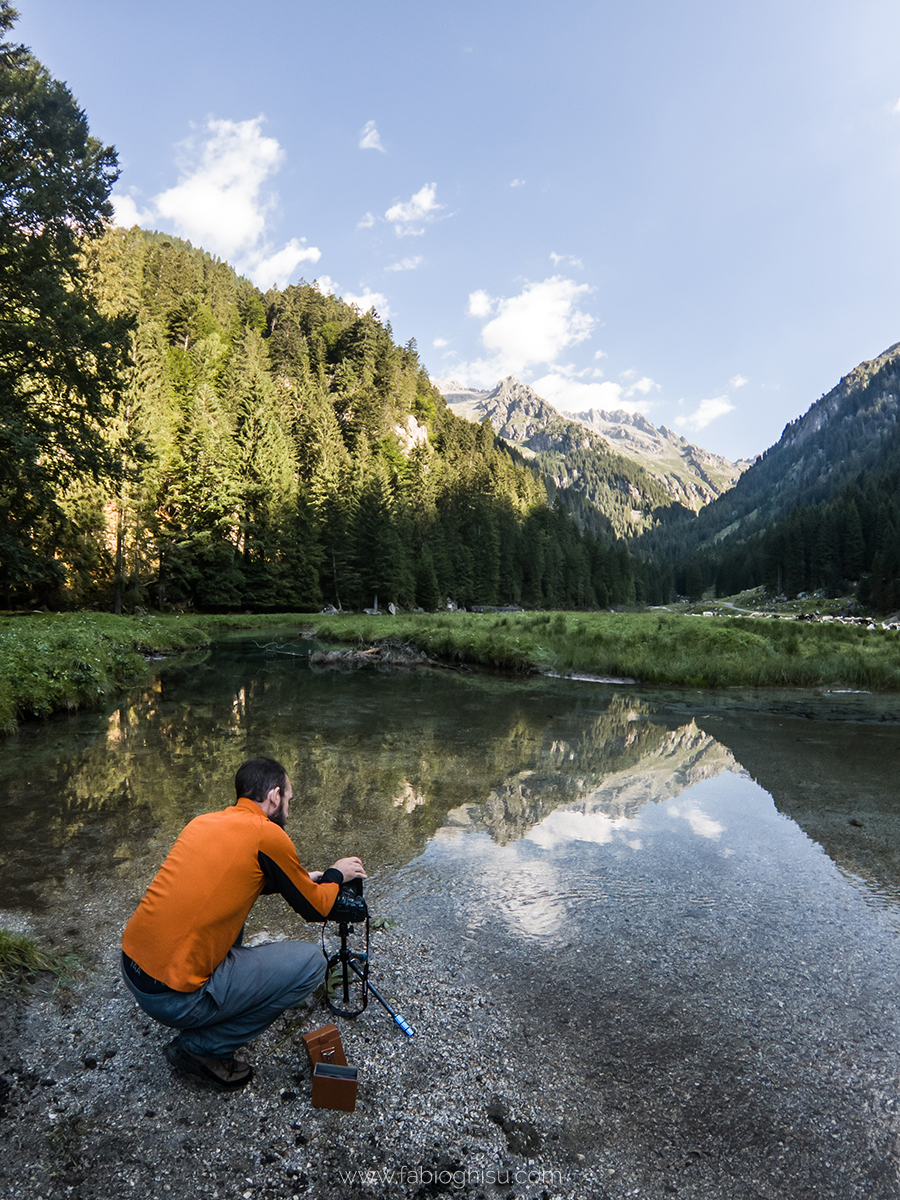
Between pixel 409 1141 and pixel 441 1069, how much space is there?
1.73 ft

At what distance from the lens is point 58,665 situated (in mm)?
14688

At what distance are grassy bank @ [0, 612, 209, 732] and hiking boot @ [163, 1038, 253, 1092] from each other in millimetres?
11039

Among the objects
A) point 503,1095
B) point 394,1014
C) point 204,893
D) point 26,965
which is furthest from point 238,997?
point 26,965

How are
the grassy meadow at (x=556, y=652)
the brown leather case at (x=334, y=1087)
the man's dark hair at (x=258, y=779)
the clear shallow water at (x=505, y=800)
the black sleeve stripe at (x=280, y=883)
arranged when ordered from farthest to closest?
the grassy meadow at (x=556, y=652), the clear shallow water at (x=505, y=800), the man's dark hair at (x=258, y=779), the black sleeve stripe at (x=280, y=883), the brown leather case at (x=334, y=1087)

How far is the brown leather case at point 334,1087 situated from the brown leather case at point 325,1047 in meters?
0.10

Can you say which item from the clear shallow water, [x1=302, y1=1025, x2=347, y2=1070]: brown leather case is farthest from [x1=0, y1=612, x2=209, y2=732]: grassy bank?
[x1=302, y1=1025, x2=347, y2=1070]: brown leather case

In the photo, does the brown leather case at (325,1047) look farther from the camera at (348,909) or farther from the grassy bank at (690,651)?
the grassy bank at (690,651)

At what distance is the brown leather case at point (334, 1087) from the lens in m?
2.99

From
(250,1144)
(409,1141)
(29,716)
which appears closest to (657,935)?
(409,1141)

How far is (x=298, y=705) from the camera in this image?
16.1 metres

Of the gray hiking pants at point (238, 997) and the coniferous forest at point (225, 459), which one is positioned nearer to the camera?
the gray hiking pants at point (238, 997)

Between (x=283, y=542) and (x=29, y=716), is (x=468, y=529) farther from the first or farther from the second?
(x=29, y=716)

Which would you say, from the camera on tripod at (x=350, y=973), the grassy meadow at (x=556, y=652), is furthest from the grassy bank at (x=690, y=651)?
the camera on tripod at (x=350, y=973)

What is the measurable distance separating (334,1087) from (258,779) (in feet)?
5.32
